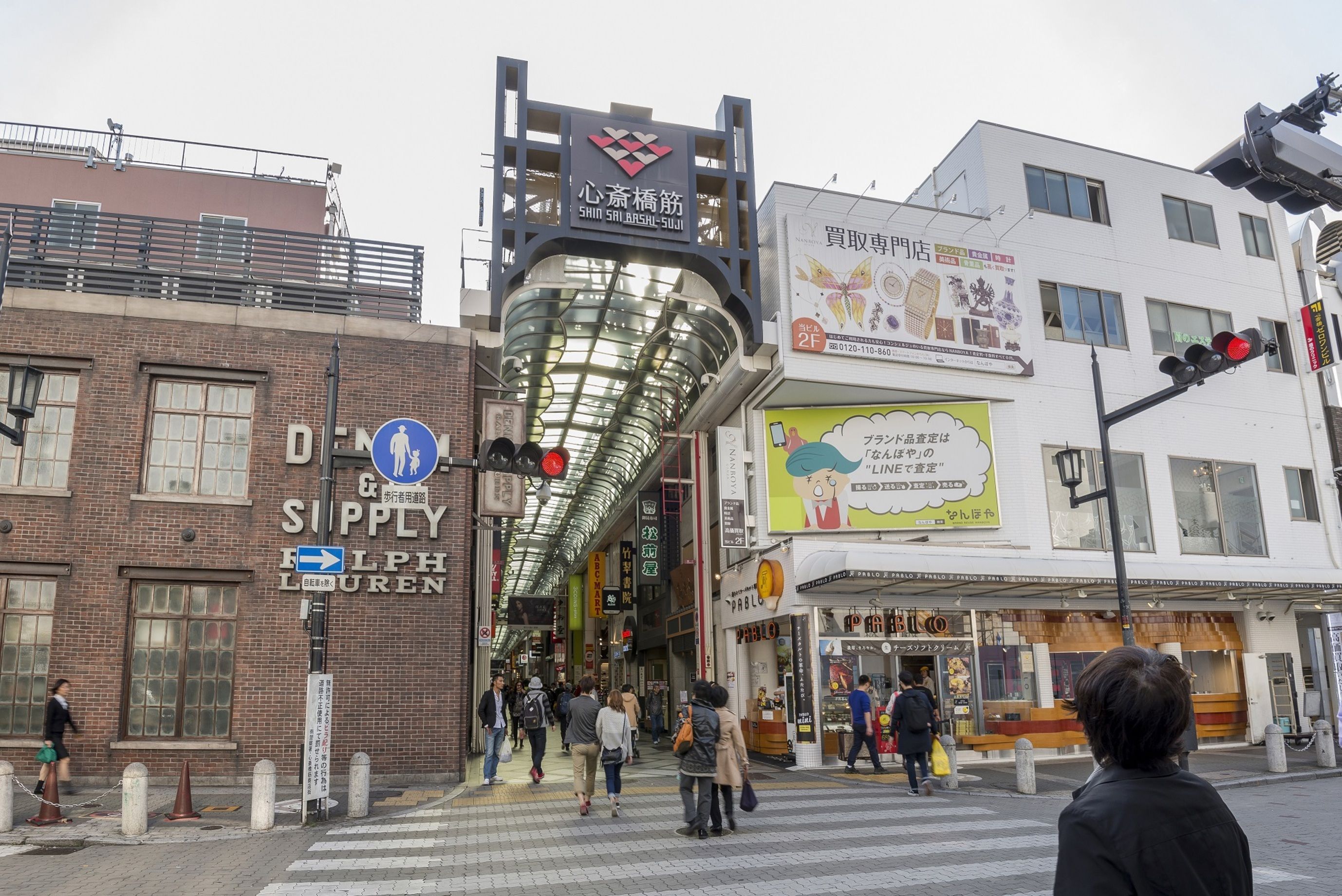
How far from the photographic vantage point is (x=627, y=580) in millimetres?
33281

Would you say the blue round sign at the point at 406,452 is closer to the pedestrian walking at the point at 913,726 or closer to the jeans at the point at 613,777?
the jeans at the point at 613,777

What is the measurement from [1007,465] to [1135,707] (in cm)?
1991

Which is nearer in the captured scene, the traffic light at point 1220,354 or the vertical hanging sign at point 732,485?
the traffic light at point 1220,354

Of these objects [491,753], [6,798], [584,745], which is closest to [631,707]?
→ [491,753]

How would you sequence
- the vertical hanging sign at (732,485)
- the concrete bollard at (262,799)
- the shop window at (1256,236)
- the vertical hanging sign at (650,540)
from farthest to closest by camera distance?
the vertical hanging sign at (650,540) → the shop window at (1256,236) → the vertical hanging sign at (732,485) → the concrete bollard at (262,799)

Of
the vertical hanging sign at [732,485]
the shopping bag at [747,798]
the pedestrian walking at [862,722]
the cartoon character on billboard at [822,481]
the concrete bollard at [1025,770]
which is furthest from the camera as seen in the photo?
the cartoon character on billboard at [822,481]

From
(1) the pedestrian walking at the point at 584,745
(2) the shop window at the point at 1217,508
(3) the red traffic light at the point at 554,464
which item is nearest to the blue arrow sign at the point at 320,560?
(3) the red traffic light at the point at 554,464

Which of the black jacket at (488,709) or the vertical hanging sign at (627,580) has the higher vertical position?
the vertical hanging sign at (627,580)

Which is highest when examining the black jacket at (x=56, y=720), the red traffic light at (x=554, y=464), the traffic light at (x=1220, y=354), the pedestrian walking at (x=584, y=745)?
the traffic light at (x=1220, y=354)

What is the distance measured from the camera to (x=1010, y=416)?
2169 cm

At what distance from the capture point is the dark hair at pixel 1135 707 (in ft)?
8.32

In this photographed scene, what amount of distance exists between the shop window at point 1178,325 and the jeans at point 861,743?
13181 millimetres

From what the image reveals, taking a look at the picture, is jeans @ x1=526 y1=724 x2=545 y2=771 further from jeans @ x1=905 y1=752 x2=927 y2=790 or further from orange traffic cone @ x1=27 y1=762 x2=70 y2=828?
orange traffic cone @ x1=27 y1=762 x2=70 y2=828

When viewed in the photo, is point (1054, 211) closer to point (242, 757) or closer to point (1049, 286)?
point (1049, 286)
